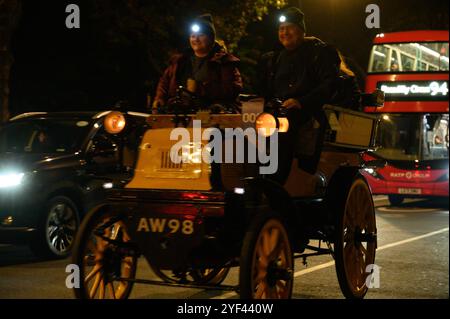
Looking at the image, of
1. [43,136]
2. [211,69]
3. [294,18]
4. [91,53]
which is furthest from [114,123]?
[91,53]

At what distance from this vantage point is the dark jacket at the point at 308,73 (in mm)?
6004

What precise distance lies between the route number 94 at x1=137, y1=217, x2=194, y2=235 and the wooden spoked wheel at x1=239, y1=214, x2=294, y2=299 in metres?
0.38

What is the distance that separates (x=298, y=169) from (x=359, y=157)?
1.33 meters

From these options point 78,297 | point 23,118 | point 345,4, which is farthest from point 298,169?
point 345,4

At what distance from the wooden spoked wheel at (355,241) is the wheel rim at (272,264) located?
100 centimetres

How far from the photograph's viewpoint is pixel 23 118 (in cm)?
1041

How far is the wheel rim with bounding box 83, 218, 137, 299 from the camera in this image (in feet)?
18.0

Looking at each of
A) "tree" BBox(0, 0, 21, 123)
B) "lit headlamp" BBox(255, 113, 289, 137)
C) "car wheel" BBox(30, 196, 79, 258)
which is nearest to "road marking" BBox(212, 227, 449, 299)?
"lit headlamp" BBox(255, 113, 289, 137)

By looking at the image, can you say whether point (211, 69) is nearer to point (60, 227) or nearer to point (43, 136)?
point (60, 227)

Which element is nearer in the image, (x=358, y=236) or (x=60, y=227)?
(x=358, y=236)

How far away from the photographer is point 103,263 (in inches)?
219

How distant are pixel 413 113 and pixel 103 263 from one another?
52.9 ft

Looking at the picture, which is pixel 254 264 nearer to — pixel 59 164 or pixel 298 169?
pixel 298 169

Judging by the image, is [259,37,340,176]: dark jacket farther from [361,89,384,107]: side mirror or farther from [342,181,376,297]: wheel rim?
[342,181,376,297]: wheel rim
